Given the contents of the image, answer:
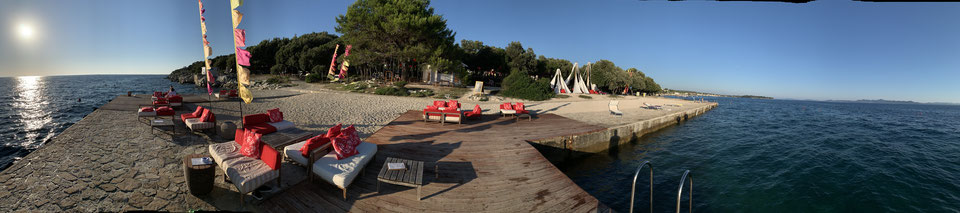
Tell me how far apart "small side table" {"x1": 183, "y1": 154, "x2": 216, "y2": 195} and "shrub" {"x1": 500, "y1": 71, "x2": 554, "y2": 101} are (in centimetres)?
2362

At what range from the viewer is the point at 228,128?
26.9ft

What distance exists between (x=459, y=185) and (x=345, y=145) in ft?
7.79

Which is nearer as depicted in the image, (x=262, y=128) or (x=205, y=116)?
(x=262, y=128)

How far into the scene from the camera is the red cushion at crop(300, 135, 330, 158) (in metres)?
5.86

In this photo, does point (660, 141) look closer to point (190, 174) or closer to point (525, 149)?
point (525, 149)

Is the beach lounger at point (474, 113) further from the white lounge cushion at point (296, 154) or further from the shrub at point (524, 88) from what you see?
the shrub at point (524, 88)

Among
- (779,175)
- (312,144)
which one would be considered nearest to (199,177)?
(312,144)

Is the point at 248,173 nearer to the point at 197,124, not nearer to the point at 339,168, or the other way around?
the point at 339,168

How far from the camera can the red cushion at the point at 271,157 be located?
5.17 m

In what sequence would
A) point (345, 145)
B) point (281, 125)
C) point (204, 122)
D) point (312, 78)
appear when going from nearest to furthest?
point (345, 145) → point (204, 122) → point (281, 125) → point (312, 78)

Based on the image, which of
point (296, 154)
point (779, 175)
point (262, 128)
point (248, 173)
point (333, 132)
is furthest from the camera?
point (779, 175)

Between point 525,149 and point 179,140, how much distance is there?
374 inches

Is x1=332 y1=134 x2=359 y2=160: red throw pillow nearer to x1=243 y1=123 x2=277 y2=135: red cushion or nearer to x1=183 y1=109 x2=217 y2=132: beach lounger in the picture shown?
x1=243 y1=123 x2=277 y2=135: red cushion

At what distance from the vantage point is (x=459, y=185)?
19.3 feet
